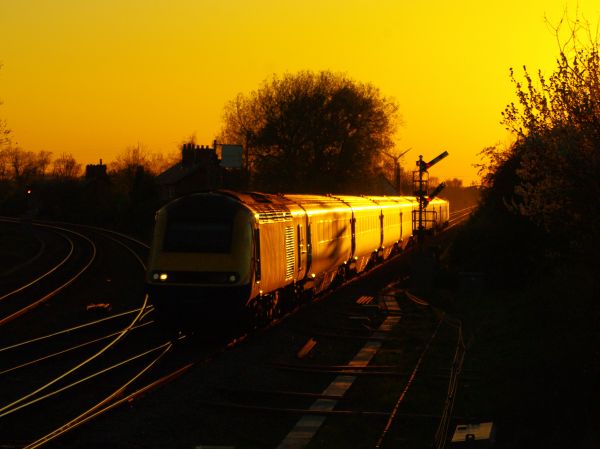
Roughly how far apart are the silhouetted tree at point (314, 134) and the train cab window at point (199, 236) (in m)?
55.5

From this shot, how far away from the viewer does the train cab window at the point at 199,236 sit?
692 inches

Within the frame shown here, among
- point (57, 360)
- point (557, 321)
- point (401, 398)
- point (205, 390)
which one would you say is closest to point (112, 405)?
point (205, 390)

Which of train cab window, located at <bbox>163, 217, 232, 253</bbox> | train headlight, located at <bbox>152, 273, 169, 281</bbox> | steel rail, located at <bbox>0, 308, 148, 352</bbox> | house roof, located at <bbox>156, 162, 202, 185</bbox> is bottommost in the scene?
steel rail, located at <bbox>0, 308, 148, 352</bbox>

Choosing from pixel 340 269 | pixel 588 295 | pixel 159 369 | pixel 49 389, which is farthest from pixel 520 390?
pixel 340 269

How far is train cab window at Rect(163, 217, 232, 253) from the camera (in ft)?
57.7

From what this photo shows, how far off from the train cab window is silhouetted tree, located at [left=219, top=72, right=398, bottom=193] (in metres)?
55.5

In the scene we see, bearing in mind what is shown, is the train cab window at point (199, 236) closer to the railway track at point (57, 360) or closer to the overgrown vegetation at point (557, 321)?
the railway track at point (57, 360)

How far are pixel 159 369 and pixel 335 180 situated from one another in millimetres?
60599

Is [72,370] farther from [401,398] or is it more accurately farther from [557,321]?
[557,321]

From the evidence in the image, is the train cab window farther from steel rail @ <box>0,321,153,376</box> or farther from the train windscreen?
steel rail @ <box>0,321,153,376</box>

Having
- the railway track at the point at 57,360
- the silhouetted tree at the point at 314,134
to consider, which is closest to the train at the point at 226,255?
the railway track at the point at 57,360

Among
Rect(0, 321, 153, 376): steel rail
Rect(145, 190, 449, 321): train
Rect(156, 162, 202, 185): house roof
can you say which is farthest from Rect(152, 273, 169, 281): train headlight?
Rect(156, 162, 202, 185): house roof

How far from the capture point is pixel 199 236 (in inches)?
695

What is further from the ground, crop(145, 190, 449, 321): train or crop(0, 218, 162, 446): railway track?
crop(145, 190, 449, 321): train
